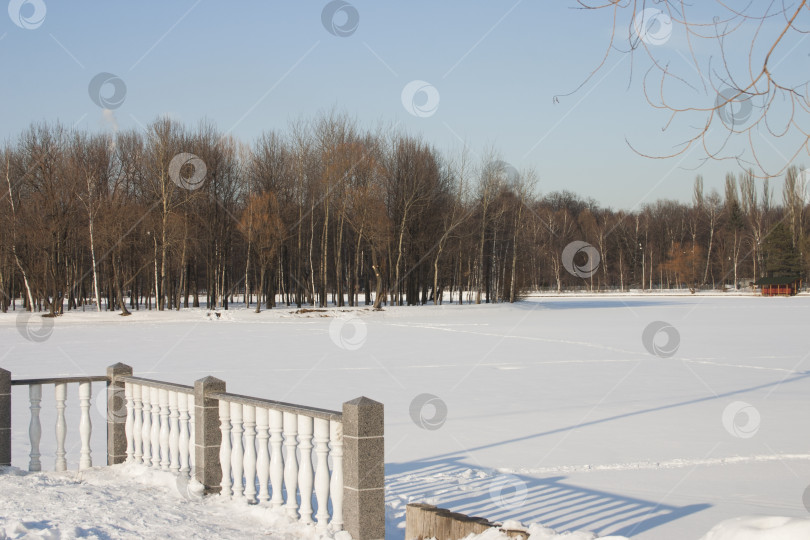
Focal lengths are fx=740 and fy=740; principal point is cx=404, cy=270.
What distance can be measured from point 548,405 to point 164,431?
8.57 meters

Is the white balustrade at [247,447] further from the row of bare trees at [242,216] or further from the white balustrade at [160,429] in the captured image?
the row of bare trees at [242,216]

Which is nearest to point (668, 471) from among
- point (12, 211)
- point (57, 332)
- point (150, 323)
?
point (57, 332)

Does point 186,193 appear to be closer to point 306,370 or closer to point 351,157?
point 351,157

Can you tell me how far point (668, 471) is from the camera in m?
9.29

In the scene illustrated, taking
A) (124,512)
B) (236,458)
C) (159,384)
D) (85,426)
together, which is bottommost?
(124,512)

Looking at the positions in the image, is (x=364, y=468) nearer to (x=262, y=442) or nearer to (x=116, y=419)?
(x=262, y=442)

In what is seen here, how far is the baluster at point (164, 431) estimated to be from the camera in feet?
26.0

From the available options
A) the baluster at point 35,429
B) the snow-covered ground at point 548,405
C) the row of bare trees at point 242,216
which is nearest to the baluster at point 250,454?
the snow-covered ground at point 548,405

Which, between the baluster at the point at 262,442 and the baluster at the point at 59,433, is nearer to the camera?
the baluster at the point at 262,442

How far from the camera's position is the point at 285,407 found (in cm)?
623

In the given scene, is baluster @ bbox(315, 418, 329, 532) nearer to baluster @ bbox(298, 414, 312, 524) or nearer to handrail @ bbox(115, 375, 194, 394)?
baluster @ bbox(298, 414, 312, 524)

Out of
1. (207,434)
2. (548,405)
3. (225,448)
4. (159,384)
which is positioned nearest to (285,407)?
(225,448)

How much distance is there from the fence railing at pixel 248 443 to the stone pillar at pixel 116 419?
1cm

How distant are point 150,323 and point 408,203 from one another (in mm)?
22742
